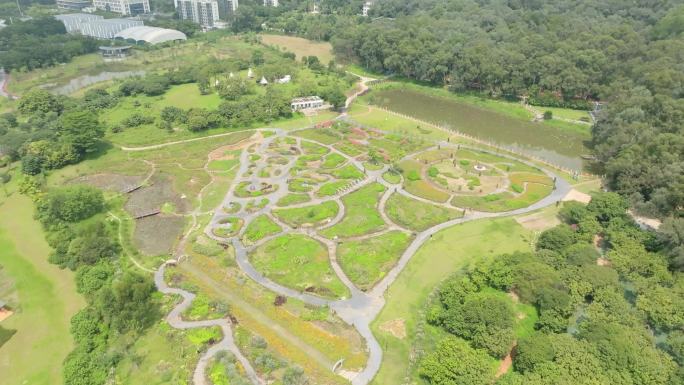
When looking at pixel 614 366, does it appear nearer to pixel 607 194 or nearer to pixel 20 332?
pixel 607 194

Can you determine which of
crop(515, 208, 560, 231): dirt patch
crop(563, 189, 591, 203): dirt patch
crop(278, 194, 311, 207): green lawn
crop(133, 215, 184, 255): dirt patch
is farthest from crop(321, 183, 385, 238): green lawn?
crop(563, 189, 591, 203): dirt patch

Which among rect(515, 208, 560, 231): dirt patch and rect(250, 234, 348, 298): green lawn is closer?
rect(250, 234, 348, 298): green lawn

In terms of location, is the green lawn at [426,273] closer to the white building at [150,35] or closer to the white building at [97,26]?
the white building at [150,35]

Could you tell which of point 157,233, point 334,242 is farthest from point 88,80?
point 334,242

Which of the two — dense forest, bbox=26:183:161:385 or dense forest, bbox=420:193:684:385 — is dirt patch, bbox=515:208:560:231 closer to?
dense forest, bbox=420:193:684:385

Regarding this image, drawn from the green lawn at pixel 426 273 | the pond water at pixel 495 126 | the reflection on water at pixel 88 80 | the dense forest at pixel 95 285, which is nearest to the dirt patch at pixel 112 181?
the dense forest at pixel 95 285
